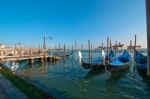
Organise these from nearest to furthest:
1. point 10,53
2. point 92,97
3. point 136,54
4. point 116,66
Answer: point 92,97
point 116,66
point 136,54
point 10,53

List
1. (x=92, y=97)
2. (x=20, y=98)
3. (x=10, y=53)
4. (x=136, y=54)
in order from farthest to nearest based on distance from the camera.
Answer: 1. (x=10, y=53)
2. (x=136, y=54)
3. (x=92, y=97)
4. (x=20, y=98)

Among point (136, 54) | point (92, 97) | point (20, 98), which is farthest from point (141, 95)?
point (136, 54)

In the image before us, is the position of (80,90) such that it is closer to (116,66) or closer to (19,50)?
(116,66)

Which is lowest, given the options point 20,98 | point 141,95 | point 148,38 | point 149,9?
point 141,95

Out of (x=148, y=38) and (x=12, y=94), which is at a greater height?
(x=148, y=38)

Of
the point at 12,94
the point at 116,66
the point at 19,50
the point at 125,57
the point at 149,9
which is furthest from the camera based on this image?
the point at 19,50

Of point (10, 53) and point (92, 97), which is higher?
point (10, 53)

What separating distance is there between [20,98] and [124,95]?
722 centimetres

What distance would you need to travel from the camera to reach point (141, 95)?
1255 cm

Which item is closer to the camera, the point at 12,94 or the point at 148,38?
the point at 148,38

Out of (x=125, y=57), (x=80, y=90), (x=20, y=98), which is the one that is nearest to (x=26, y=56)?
(x=125, y=57)

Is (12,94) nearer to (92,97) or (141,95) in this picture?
(92,97)

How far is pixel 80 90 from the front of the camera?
13750 millimetres

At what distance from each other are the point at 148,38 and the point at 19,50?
33.6 m
